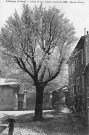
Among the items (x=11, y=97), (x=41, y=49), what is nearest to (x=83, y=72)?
(x=41, y=49)

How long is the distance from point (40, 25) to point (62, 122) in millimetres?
9034

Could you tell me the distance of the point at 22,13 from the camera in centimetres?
1927

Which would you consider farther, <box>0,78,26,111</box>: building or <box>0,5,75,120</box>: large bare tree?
<box>0,78,26,111</box>: building

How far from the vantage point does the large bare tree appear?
19.2 m

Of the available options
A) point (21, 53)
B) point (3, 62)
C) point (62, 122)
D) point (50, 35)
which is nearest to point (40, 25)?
point (50, 35)

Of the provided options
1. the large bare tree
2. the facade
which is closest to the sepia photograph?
the large bare tree

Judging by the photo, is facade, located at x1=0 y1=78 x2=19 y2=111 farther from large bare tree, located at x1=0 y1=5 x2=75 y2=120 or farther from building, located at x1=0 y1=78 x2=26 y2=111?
large bare tree, located at x1=0 y1=5 x2=75 y2=120

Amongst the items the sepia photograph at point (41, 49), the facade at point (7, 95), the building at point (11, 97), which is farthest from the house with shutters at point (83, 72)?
the facade at point (7, 95)

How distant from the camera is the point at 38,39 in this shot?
20094mm

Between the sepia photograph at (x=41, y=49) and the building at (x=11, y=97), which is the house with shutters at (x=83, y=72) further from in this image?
the building at (x=11, y=97)

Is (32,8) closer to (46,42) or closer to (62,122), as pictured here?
(46,42)

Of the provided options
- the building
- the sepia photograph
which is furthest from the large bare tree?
the building

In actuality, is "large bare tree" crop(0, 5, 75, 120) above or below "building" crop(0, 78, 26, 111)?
above

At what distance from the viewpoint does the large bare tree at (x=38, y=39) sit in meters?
19.2
